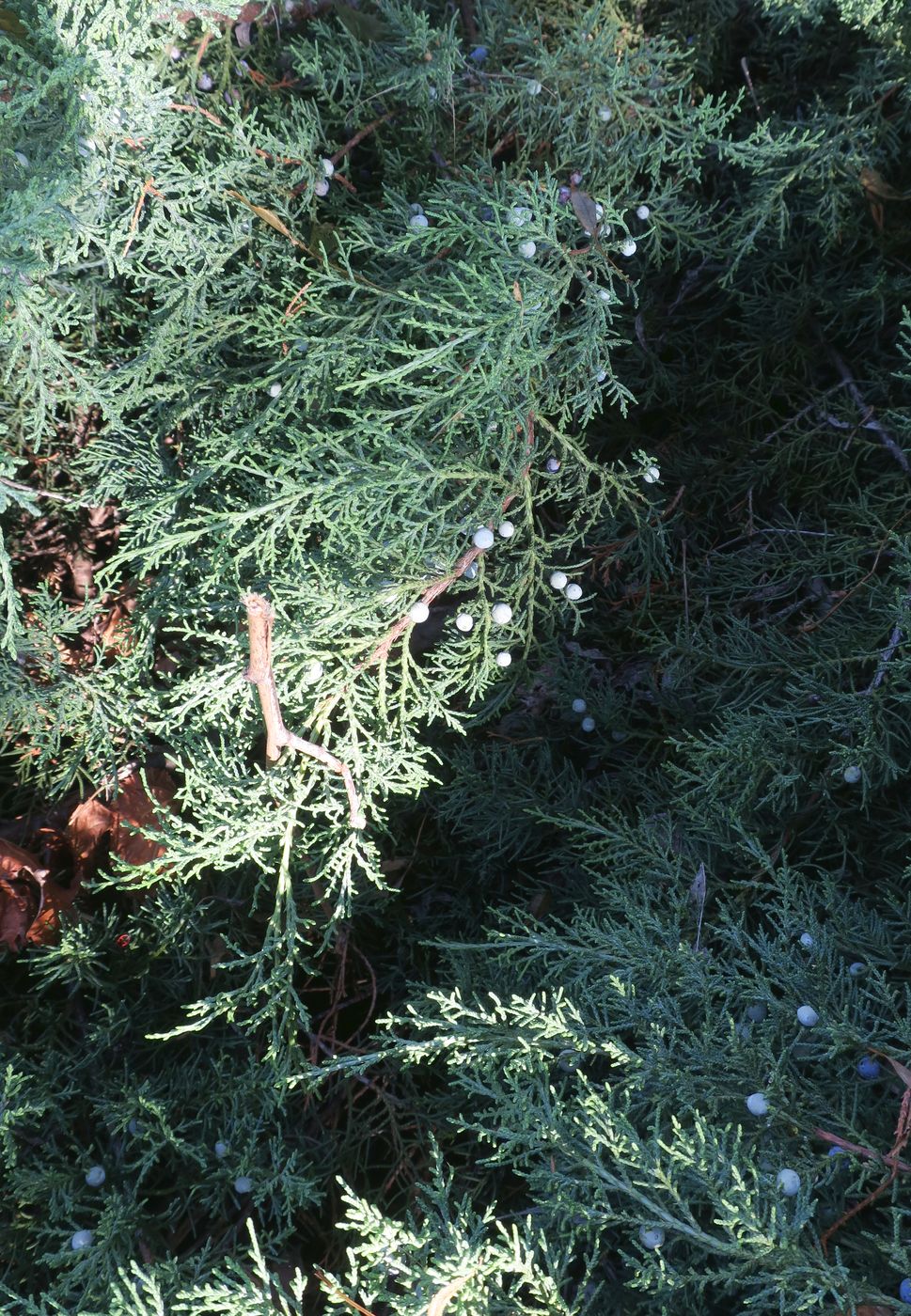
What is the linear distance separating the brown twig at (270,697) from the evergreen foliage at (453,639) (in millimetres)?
64

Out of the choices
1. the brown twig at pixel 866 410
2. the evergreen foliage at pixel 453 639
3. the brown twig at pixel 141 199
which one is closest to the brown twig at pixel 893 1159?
the evergreen foliage at pixel 453 639

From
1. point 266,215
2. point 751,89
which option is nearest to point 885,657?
point 751,89

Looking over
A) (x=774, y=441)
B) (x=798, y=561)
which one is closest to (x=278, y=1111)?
(x=798, y=561)

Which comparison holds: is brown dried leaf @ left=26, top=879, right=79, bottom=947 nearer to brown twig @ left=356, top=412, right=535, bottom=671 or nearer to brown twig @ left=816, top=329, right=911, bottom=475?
brown twig @ left=356, top=412, right=535, bottom=671

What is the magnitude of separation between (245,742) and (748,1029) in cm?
93

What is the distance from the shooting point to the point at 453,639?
1844mm

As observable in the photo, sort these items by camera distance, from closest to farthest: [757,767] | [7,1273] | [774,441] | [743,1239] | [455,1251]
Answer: [743,1239], [455,1251], [7,1273], [757,767], [774,441]

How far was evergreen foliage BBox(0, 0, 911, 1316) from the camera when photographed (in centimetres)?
141

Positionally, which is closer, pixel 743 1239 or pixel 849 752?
pixel 743 1239

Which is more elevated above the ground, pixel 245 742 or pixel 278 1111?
pixel 245 742

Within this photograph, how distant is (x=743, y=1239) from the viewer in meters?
1.09

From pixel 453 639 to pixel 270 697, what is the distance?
486mm

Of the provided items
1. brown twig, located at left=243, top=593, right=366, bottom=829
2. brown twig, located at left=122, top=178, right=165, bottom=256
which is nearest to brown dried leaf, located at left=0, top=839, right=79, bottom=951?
brown twig, located at left=243, top=593, right=366, bottom=829

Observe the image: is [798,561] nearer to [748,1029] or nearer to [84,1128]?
[748,1029]
